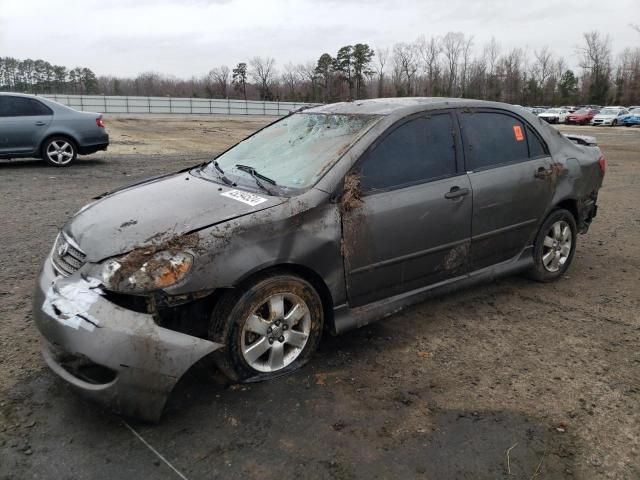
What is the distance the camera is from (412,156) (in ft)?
12.2

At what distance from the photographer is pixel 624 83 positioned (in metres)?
74.1

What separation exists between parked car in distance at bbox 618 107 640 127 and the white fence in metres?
25.4

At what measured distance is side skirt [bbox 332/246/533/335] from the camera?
11.0 ft

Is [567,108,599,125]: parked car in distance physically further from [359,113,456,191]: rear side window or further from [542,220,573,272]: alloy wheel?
[359,113,456,191]: rear side window

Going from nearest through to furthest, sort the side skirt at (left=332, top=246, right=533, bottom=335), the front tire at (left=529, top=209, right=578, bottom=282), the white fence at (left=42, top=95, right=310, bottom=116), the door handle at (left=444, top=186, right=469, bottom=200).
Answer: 1. the side skirt at (left=332, top=246, right=533, bottom=335)
2. the door handle at (left=444, top=186, right=469, bottom=200)
3. the front tire at (left=529, top=209, right=578, bottom=282)
4. the white fence at (left=42, top=95, right=310, bottom=116)

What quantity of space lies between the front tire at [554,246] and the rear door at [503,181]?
0.57 ft

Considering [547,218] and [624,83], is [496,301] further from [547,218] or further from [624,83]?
[624,83]

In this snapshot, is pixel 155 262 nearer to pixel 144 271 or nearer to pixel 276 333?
pixel 144 271

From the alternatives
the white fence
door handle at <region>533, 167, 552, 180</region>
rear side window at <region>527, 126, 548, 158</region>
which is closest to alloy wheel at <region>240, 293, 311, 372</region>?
door handle at <region>533, 167, 552, 180</region>

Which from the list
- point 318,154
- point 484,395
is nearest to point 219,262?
point 318,154

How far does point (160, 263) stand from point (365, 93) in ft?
245

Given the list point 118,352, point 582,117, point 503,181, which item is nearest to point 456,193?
point 503,181

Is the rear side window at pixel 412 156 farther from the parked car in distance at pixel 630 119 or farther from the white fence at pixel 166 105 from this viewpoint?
the parked car in distance at pixel 630 119

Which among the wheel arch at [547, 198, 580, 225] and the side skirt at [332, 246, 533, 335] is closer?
the side skirt at [332, 246, 533, 335]
